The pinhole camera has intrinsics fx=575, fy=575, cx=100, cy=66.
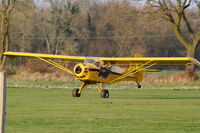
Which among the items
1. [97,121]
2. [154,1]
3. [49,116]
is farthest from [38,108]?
[154,1]

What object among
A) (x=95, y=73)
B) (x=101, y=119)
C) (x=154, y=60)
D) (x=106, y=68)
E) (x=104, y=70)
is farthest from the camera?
(x=106, y=68)

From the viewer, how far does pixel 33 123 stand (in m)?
12.2

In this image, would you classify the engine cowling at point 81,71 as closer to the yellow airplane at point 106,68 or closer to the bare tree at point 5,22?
the yellow airplane at point 106,68

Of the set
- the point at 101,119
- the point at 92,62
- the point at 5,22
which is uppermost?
the point at 5,22

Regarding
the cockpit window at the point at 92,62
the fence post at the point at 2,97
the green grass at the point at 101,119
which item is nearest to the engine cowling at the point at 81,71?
the cockpit window at the point at 92,62

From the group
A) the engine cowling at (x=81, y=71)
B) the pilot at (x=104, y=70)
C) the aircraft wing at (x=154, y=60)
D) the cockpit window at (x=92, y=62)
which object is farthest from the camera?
the pilot at (x=104, y=70)

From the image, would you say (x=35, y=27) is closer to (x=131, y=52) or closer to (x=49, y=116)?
(x=131, y=52)

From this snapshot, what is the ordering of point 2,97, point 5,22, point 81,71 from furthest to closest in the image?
1. point 5,22
2. point 81,71
3. point 2,97

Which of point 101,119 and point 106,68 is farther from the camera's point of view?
point 106,68

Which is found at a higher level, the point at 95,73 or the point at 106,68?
the point at 106,68

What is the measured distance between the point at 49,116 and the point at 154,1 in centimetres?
3152

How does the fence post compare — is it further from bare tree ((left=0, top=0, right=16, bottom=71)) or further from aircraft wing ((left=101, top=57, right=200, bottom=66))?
bare tree ((left=0, top=0, right=16, bottom=71))

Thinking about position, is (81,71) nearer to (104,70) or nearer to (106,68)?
(104,70)

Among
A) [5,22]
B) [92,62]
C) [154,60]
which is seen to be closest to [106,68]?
[92,62]
